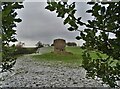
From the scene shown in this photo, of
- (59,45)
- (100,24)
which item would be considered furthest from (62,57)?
(100,24)

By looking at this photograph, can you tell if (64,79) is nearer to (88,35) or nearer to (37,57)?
(37,57)

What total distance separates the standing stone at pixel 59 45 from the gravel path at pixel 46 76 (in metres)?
0.34

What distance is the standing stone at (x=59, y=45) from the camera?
2.88 m

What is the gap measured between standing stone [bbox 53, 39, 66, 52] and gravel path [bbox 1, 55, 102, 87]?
0.34m

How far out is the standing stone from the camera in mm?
2881

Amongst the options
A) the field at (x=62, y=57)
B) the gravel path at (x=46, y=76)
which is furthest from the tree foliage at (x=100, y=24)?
the gravel path at (x=46, y=76)

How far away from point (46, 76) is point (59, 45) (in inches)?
26.0

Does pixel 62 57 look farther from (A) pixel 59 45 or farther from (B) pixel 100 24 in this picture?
(B) pixel 100 24

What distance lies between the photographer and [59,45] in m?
2.86

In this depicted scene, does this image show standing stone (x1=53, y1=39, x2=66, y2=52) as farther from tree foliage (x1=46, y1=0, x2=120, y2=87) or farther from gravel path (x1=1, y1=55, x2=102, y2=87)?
tree foliage (x1=46, y1=0, x2=120, y2=87)

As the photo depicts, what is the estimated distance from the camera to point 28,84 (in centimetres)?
333

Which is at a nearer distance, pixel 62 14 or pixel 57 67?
pixel 62 14

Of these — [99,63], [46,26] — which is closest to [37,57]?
[46,26]

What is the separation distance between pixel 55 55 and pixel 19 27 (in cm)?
57
